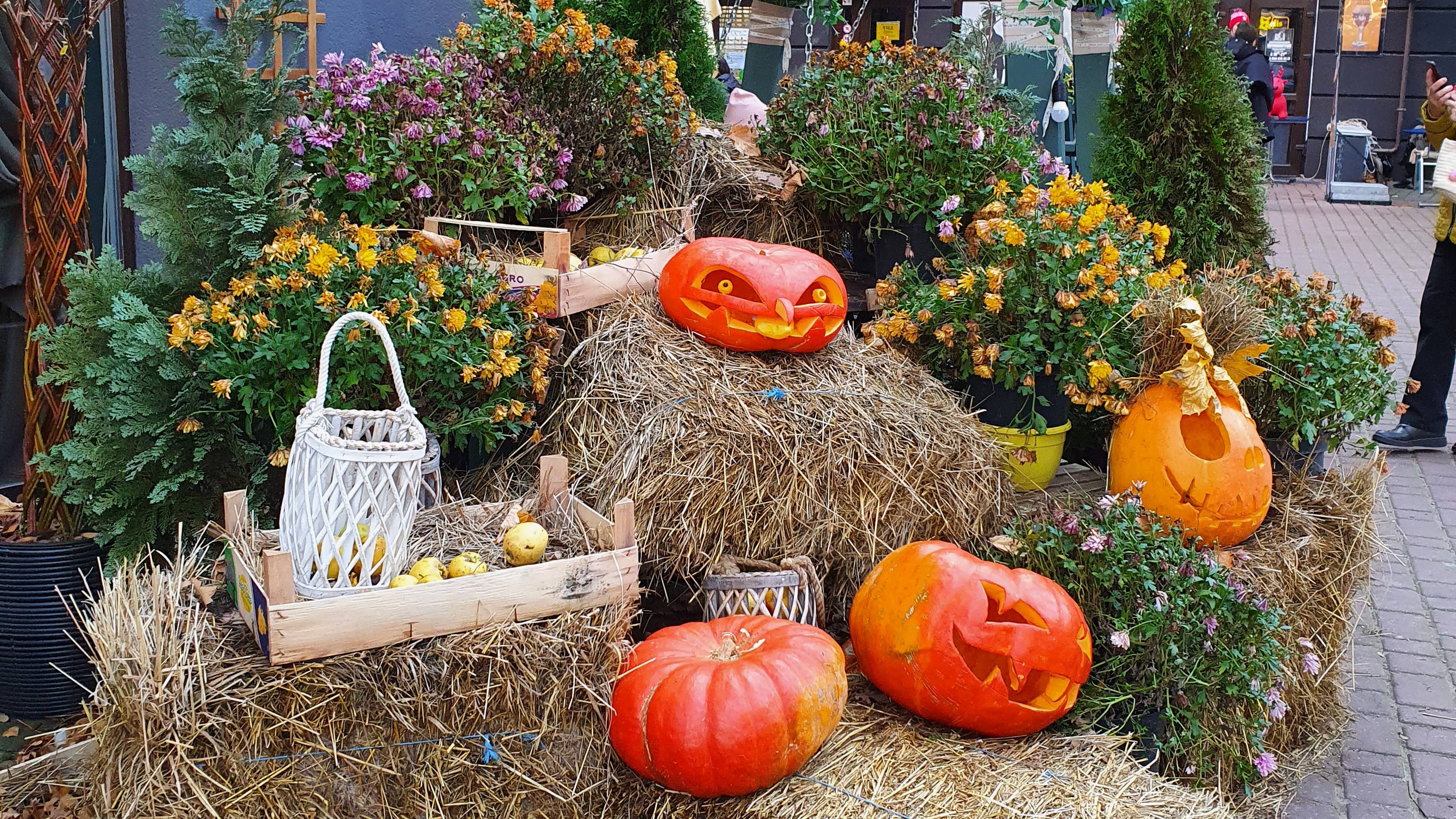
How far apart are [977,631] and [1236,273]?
248 cm

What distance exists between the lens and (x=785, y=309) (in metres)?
3.57

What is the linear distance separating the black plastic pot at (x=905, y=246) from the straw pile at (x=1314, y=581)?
160 cm

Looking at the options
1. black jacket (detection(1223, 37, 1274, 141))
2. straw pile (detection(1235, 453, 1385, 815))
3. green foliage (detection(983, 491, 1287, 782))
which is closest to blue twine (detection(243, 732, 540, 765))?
green foliage (detection(983, 491, 1287, 782))

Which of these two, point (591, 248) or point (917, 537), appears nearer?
point (917, 537)

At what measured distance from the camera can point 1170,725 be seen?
3207 millimetres

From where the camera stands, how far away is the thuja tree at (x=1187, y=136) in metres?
5.26

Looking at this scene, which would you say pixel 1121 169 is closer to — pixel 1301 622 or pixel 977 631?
pixel 1301 622

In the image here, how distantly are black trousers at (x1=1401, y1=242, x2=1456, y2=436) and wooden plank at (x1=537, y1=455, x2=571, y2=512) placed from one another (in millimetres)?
4715

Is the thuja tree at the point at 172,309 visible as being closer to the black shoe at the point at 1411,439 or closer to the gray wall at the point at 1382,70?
the black shoe at the point at 1411,439

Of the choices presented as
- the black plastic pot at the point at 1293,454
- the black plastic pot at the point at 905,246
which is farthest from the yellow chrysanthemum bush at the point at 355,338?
the black plastic pot at the point at 1293,454

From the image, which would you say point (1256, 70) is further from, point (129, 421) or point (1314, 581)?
point (129, 421)

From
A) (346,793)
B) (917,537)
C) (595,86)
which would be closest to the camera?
(346,793)

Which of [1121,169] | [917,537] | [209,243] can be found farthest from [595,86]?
[1121,169]

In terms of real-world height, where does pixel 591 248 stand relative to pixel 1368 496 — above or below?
above
